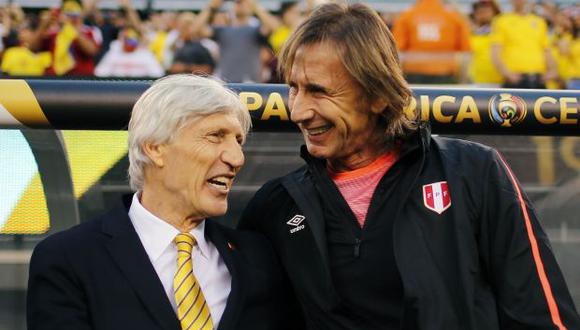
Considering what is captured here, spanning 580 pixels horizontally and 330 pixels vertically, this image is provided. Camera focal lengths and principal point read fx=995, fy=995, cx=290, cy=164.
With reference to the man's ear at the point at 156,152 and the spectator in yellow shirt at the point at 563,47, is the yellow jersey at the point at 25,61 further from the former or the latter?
the man's ear at the point at 156,152

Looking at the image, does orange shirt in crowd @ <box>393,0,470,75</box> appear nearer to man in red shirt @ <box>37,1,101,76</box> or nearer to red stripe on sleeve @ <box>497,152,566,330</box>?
man in red shirt @ <box>37,1,101,76</box>

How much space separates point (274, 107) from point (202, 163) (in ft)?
1.45

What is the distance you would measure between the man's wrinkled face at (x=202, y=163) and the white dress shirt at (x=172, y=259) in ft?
0.29

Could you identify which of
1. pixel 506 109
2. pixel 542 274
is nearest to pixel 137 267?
pixel 542 274

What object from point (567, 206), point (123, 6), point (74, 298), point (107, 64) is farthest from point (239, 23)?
point (74, 298)

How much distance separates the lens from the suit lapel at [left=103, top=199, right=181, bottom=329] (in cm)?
269

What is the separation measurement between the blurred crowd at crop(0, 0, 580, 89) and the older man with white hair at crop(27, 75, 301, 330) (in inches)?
181

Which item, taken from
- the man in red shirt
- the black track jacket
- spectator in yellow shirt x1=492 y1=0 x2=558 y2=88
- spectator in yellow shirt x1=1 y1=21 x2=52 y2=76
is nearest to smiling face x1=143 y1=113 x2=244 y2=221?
the black track jacket

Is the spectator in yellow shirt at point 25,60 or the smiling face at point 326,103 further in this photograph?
the spectator in yellow shirt at point 25,60

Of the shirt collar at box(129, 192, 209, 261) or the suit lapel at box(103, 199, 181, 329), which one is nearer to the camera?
the suit lapel at box(103, 199, 181, 329)

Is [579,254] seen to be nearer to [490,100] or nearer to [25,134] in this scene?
[490,100]

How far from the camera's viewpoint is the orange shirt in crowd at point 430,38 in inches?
346

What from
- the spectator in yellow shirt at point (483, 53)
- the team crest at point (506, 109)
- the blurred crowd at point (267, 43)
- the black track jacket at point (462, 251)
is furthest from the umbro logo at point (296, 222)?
the spectator in yellow shirt at point (483, 53)

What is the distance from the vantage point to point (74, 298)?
267 cm
